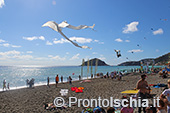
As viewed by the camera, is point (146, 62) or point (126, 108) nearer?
point (126, 108)

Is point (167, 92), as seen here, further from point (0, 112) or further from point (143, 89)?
point (0, 112)

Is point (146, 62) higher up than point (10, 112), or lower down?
higher up

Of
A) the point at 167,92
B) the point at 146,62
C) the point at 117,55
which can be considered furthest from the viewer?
the point at 146,62

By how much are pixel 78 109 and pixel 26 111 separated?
279 cm

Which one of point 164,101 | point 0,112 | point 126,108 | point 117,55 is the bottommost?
point 0,112

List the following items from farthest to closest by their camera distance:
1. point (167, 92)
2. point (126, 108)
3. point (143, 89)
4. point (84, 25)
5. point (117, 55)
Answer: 1. point (117, 55)
2. point (143, 89)
3. point (126, 108)
4. point (167, 92)
5. point (84, 25)

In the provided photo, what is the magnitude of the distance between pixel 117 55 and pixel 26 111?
24.9ft

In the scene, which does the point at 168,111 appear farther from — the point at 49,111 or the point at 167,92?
the point at 49,111

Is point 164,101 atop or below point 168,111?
atop

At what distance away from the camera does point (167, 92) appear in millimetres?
3814

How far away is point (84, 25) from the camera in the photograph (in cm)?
318

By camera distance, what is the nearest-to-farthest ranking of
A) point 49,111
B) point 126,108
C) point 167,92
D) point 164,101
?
point 164,101, point 167,92, point 126,108, point 49,111

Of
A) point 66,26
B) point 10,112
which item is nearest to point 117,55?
point 10,112

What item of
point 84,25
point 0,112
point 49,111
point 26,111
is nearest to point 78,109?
point 49,111
